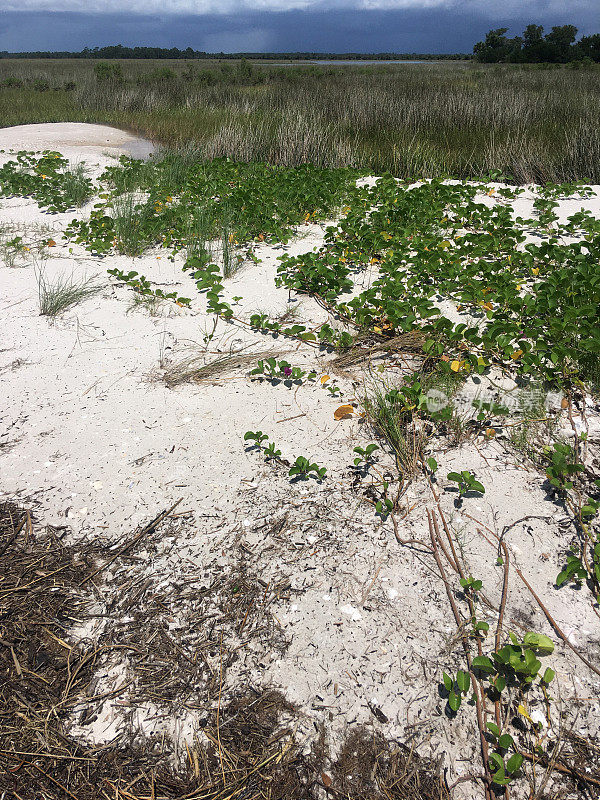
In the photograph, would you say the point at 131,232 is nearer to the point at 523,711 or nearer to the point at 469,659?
the point at 469,659

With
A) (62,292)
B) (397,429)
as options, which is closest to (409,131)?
(62,292)

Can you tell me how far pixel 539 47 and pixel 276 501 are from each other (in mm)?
46242

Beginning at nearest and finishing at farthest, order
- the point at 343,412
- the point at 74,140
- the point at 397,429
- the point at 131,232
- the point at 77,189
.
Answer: the point at 397,429 → the point at 343,412 → the point at 131,232 → the point at 77,189 → the point at 74,140

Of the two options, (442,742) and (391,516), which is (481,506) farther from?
(442,742)

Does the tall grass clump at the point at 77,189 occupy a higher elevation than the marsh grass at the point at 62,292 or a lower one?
higher

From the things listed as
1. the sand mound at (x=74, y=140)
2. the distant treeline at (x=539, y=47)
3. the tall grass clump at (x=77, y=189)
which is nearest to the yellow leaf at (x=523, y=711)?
the tall grass clump at (x=77, y=189)

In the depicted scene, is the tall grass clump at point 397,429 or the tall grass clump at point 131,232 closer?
the tall grass clump at point 397,429

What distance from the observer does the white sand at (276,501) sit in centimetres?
155

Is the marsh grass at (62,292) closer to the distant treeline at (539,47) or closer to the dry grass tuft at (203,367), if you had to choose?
the dry grass tuft at (203,367)

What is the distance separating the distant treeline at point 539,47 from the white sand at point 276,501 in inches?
1528

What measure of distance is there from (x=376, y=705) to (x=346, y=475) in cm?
96

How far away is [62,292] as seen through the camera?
377cm

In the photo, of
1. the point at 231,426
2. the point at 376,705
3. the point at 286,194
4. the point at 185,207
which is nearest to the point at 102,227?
the point at 185,207

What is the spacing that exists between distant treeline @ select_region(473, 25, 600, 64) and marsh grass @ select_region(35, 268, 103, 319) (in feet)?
125
